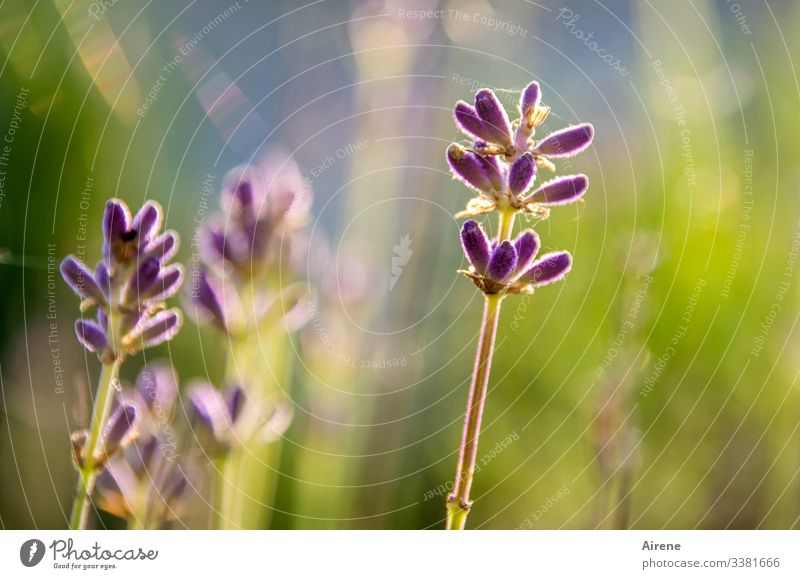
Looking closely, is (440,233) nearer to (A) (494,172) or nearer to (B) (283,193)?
(B) (283,193)

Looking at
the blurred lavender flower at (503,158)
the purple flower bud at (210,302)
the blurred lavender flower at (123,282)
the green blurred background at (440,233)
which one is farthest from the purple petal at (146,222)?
the green blurred background at (440,233)

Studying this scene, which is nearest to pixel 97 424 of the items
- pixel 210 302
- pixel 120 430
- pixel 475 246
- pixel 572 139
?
pixel 120 430

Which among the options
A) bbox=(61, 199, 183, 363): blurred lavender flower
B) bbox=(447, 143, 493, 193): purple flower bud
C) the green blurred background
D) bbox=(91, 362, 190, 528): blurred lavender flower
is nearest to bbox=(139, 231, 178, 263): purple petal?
bbox=(61, 199, 183, 363): blurred lavender flower

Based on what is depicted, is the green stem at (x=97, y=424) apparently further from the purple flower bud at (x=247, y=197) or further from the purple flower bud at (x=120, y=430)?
the purple flower bud at (x=247, y=197)

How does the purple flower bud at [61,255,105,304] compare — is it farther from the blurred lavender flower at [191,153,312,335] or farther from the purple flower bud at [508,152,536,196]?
the purple flower bud at [508,152,536,196]

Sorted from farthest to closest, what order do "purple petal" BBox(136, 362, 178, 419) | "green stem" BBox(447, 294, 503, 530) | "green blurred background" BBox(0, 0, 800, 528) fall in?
"green blurred background" BBox(0, 0, 800, 528)
"purple petal" BBox(136, 362, 178, 419)
"green stem" BBox(447, 294, 503, 530)

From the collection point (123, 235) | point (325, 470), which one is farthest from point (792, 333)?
point (123, 235)

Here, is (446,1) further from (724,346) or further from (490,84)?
(724,346)
